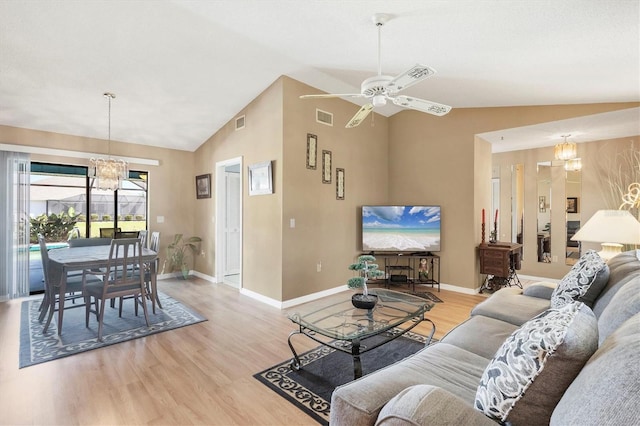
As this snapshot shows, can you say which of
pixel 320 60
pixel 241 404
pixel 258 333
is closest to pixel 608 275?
pixel 241 404

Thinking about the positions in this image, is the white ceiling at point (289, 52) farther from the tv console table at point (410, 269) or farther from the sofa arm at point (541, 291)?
the tv console table at point (410, 269)

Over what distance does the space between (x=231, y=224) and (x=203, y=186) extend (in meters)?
0.97

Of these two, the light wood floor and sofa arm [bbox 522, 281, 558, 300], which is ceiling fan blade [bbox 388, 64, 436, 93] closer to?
sofa arm [bbox 522, 281, 558, 300]

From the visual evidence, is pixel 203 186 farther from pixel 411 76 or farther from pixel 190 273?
pixel 411 76

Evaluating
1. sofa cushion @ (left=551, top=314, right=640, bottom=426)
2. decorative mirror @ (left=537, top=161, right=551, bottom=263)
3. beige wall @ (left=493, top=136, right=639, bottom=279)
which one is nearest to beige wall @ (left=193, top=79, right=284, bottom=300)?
sofa cushion @ (left=551, top=314, right=640, bottom=426)

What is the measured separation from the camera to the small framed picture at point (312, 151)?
454 centimetres

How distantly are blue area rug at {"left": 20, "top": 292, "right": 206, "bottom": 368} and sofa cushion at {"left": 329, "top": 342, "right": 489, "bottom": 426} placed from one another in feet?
9.19

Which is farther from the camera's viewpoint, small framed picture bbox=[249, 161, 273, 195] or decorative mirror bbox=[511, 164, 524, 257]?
decorative mirror bbox=[511, 164, 524, 257]

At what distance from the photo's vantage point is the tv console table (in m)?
5.14

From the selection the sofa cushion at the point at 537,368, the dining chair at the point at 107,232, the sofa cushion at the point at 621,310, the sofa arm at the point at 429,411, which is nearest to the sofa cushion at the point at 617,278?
the sofa cushion at the point at 621,310

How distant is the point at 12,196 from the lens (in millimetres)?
4516

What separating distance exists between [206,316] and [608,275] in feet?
12.9

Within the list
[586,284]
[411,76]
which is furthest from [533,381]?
[411,76]

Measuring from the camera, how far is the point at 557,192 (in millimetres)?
5559
